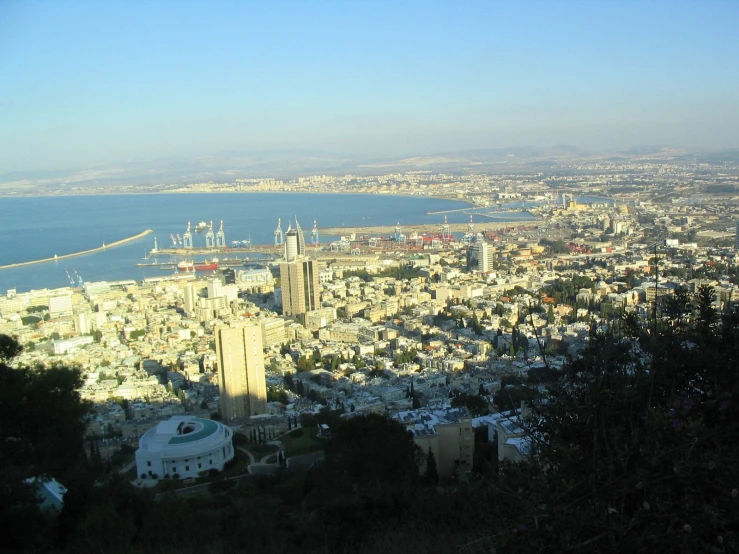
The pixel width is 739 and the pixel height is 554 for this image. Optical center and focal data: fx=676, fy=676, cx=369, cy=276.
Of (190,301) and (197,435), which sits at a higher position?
(197,435)

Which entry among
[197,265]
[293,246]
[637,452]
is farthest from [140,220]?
[637,452]

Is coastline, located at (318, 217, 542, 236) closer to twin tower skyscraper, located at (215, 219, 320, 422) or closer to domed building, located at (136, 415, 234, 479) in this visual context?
twin tower skyscraper, located at (215, 219, 320, 422)

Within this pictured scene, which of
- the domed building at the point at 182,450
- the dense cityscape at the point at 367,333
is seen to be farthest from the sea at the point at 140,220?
the domed building at the point at 182,450

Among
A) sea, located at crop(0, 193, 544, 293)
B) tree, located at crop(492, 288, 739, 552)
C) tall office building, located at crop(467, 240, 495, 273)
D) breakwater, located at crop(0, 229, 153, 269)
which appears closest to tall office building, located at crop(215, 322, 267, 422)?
tree, located at crop(492, 288, 739, 552)

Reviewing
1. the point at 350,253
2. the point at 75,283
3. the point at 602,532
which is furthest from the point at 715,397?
the point at 350,253

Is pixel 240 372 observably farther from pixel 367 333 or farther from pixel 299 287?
pixel 299 287

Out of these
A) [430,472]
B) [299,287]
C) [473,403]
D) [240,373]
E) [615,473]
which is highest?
[615,473]
